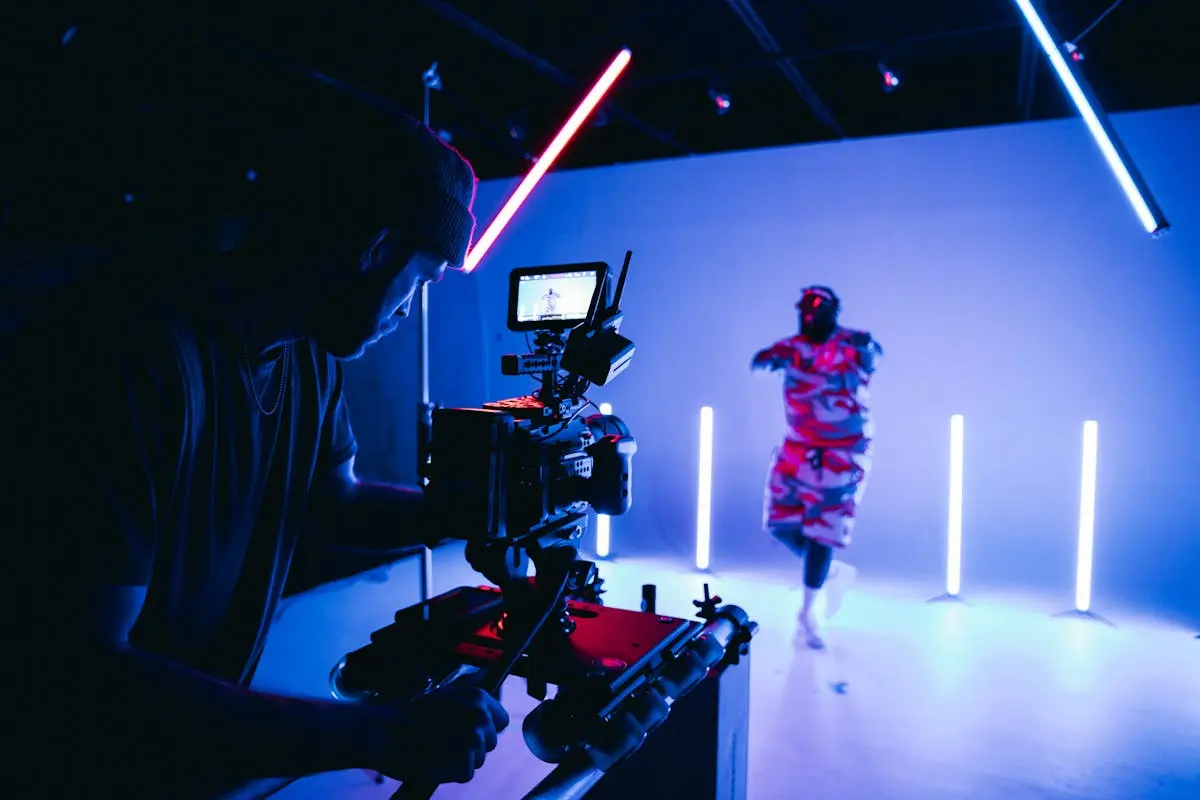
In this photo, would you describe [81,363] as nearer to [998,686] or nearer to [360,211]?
[360,211]

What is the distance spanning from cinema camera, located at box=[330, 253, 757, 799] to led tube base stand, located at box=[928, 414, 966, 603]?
3433 millimetres

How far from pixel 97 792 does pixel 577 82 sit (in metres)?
4.45

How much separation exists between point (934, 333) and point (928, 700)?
2134 millimetres

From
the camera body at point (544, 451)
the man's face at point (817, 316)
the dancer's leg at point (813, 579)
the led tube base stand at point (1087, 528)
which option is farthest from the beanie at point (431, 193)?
the led tube base stand at point (1087, 528)

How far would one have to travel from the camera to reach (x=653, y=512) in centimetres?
481

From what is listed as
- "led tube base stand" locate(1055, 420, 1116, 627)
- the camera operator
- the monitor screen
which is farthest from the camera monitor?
"led tube base stand" locate(1055, 420, 1116, 627)

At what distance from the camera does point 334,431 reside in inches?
45.4

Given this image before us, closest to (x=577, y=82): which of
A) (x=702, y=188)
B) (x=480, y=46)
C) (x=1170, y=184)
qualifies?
(x=480, y=46)

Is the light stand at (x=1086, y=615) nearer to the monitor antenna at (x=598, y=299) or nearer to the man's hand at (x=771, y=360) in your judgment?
the man's hand at (x=771, y=360)

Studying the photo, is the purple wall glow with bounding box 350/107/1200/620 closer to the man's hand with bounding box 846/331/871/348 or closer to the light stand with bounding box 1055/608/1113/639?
the light stand with bounding box 1055/608/1113/639

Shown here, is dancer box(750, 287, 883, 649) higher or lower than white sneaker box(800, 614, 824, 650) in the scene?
higher

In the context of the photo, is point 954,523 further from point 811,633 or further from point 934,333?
point 811,633

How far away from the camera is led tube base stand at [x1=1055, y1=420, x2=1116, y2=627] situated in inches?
146

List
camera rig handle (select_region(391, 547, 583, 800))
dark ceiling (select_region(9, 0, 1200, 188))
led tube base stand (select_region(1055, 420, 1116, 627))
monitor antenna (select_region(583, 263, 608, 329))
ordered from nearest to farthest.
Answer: camera rig handle (select_region(391, 547, 583, 800))
monitor antenna (select_region(583, 263, 608, 329))
dark ceiling (select_region(9, 0, 1200, 188))
led tube base stand (select_region(1055, 420, 1116, 627))
